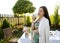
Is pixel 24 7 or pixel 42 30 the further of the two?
pixel 24 7

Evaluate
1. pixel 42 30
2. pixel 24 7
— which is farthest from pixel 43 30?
pixel 24 7

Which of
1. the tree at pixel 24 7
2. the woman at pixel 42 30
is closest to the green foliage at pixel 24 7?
the tree at pixel 24 7

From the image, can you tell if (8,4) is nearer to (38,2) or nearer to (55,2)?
(38,2)

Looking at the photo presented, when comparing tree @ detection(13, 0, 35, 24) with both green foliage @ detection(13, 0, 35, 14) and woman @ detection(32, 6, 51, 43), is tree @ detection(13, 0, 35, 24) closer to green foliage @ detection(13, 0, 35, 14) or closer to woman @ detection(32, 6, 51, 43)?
green foliage @ detection(13, 0, 35, 14)

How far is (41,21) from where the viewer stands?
109 inches

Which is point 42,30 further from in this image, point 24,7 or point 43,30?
point 24,7

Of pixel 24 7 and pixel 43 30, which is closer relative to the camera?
pixel 43 30

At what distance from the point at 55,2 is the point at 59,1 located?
178mm

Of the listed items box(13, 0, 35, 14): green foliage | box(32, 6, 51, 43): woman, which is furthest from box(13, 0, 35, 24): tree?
box(32, 6, 51, 43): woman

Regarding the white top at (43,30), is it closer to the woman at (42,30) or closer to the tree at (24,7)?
the woman at (42,30)

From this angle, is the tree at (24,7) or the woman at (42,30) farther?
the tree at (24,7)

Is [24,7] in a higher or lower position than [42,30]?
higher

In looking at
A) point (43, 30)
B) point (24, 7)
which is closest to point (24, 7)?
point (24, 7)

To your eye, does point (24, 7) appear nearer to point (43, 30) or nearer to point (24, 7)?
point (24, 7)
